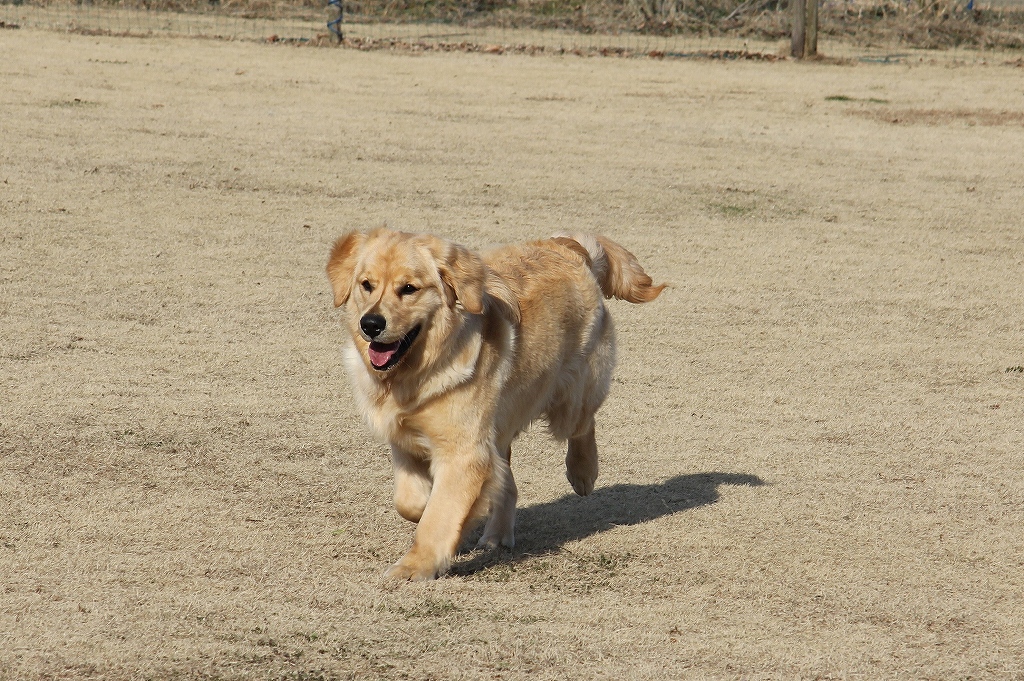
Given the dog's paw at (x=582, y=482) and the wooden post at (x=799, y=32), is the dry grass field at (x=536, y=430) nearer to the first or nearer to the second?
the dog's paw at (x=582, y=482)

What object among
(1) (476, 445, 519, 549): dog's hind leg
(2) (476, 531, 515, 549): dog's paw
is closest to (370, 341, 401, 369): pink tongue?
(1) (476, 445, 519, 549): dog's hind leg

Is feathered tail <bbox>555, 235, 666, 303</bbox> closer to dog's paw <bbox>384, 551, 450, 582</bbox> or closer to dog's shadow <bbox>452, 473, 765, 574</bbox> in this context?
dog's shadow <bbox>452, 473, 765, 574</bbox>

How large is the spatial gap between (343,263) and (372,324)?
42 centimetres

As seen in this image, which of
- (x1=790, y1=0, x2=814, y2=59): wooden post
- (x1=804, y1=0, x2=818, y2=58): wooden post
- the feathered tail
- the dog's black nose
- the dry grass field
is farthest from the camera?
(x1=790, y1=0, x2=814, y2=59): wooden post

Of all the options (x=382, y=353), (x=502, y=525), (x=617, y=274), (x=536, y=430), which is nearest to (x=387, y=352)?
(x=382, y=353)

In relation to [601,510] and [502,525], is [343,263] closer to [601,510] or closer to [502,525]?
[502,525]

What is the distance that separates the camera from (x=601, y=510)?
456 centimetres

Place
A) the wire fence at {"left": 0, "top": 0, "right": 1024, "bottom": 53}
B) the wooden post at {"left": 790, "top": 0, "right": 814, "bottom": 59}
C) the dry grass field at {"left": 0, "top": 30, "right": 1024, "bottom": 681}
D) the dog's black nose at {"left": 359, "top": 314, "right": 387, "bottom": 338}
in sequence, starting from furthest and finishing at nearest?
the wire fence at {"left": 0, "top": 0, "right": 1024, "bottom": 53} → the wooden post at {"left": 790, "top": 0, "right": 814, "bottom": 59} → the dog's black nose at {"left": 359, "top": 314, "right": 387, "bottom": 338} → the dry grass field at {"left": 0, "top": 30, "right": 1024, "bottom": 681}

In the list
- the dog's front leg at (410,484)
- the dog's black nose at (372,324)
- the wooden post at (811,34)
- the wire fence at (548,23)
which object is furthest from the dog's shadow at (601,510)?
the wooden post at (811,34)

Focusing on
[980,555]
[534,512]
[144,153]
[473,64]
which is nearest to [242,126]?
[144,153]

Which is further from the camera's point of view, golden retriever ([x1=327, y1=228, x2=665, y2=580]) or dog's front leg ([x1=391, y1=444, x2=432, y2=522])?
dog's front leg ([x1=391, y1=444, x2=432, y2=522])

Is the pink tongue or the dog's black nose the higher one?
the dog's black nose

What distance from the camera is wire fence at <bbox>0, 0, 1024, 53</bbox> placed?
1819 cm

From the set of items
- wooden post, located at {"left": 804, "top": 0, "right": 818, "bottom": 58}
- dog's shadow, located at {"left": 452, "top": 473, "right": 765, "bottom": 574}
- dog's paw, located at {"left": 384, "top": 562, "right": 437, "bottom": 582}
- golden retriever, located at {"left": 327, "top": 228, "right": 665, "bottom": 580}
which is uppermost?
wooden post, located at {"left": 804, "top": 0, "right": 818, "bottom": 58}
